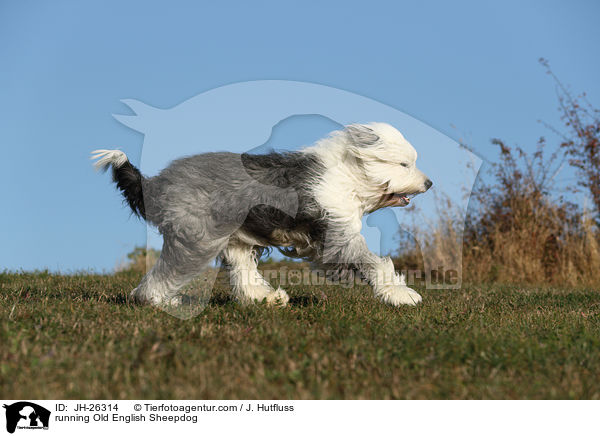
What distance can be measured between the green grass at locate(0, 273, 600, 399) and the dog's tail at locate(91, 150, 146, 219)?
1.01 m

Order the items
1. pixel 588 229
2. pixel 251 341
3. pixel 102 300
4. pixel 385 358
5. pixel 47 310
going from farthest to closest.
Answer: pixel 588 229
pixel 102 300
pixel 47 310
pixel 251 341
pixel 385 358

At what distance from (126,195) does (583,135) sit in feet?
33.3

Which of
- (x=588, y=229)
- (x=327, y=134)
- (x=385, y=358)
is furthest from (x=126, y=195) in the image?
(x=588, y=229)

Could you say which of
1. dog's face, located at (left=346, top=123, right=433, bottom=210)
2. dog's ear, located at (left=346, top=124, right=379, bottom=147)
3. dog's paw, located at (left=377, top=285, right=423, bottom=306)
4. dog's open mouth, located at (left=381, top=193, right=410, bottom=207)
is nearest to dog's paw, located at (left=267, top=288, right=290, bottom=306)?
dog's paw, located at (left=377, top=285, right=423, bottom=306)

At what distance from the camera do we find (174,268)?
17.1ft

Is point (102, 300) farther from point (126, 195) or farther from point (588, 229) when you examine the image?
point (588, 229)

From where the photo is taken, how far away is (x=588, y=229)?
37.2 feet

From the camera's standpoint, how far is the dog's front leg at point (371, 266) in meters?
5.03

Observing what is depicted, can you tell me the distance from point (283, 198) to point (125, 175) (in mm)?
1545

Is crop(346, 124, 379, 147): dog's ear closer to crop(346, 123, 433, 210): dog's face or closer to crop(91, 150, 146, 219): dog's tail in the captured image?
crop(346, 123, 433, 210): dog's face

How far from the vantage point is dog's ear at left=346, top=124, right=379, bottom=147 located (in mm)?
5078

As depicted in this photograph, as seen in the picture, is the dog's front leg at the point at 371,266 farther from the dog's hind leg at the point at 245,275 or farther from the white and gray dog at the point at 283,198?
the dog's hind leg at the point at 245,275

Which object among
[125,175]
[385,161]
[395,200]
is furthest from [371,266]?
[125,175]
